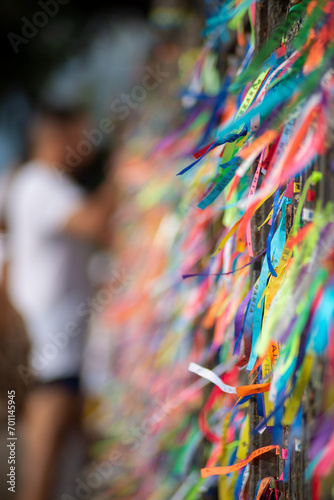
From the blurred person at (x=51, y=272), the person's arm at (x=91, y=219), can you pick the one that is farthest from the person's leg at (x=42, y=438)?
the person's arm at (x=91, y=219)

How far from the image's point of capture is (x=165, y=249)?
5.00 feet

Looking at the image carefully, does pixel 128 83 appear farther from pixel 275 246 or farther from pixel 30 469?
pixel 275 246

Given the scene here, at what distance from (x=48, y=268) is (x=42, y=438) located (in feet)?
1.68

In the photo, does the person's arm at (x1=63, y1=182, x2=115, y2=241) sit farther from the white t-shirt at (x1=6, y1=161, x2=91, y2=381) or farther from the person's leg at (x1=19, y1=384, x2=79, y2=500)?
the person's leg at (x1=19, y1=384, x2=79, y2=500)

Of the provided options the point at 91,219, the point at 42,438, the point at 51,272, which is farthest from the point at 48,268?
the point at 42,438

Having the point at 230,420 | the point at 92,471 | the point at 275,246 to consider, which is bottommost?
the point at 92,471

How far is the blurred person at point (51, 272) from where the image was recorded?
1.61 metres

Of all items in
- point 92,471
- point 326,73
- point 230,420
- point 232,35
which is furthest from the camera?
point 92,471

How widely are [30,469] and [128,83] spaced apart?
207 cm

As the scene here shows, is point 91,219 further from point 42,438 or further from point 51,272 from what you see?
point 42,438

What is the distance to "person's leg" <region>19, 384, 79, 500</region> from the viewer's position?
1608 mm

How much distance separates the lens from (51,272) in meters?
1.70

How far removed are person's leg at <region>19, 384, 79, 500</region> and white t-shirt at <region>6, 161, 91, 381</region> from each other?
0.25ft

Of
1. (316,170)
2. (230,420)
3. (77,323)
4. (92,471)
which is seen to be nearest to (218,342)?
(230,420)
